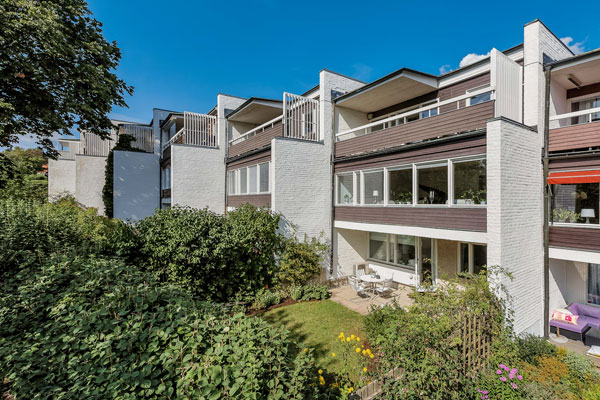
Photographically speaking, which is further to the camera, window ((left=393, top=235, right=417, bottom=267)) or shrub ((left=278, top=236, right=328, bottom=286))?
window ((left=393, top=235, right=417, bottom=267))

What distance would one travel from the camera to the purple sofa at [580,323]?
29.0 feet

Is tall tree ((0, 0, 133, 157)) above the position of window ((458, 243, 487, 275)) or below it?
above

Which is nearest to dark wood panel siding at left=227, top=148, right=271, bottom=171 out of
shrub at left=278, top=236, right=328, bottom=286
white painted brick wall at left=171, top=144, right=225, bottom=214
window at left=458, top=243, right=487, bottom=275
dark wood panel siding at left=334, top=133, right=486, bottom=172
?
white painted brick wall at left=171, top=144, right=225, bottom=214

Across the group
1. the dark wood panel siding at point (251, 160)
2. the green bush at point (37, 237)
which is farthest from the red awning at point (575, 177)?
the green bush at point (37, 237)

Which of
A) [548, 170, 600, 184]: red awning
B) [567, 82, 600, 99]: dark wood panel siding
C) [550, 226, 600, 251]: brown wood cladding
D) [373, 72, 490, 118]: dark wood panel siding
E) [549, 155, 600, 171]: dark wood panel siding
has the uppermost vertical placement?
[373, 72, 490, 118]: dark wood panel siding

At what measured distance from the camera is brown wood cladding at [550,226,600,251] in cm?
844

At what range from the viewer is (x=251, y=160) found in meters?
16.2

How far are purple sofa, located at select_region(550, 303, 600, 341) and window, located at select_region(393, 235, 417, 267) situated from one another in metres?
5.31

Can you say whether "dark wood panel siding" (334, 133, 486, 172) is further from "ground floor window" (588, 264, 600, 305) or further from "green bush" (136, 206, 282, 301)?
"ground floor window" (588, 264, 600, 305)

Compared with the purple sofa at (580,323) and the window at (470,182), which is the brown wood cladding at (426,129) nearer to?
the window at (470,182)

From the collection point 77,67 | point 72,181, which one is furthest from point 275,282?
point 72,181

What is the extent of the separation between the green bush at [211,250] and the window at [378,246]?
231 inches

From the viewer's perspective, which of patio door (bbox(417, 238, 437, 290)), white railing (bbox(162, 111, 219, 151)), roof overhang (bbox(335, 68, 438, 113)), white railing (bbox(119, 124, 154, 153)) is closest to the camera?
roof overhang (bbox(335, 68, 438, 113))

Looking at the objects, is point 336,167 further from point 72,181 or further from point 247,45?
point 72,181
